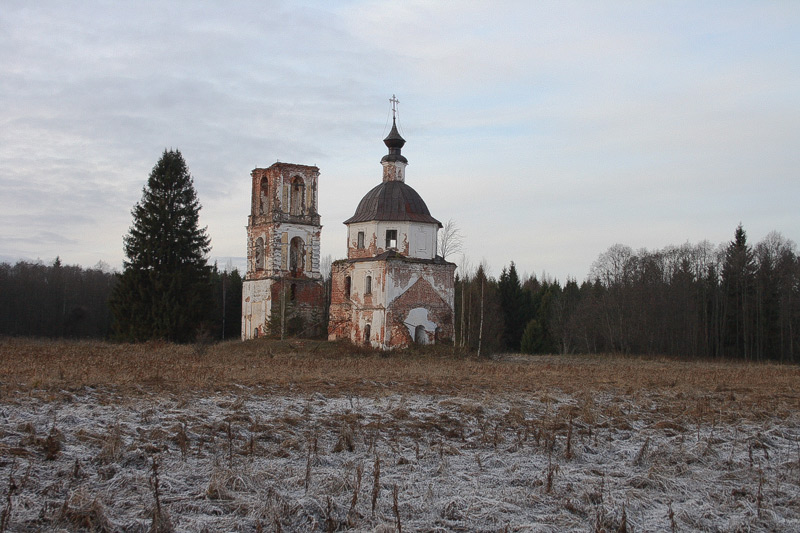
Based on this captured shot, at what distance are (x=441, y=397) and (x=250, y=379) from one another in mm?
4399

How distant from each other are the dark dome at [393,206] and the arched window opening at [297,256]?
4.47 m

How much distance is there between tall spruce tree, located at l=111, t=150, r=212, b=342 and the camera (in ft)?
123

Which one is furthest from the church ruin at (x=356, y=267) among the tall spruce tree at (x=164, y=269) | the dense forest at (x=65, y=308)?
the dense forest at (x=65, y=308)

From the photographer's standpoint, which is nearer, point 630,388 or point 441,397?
point 441,397

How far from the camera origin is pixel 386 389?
15.3 metres

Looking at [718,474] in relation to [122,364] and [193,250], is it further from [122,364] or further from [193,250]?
[193,250]


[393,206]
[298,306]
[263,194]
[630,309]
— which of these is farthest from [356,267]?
[630,309]

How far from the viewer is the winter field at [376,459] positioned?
6594mm

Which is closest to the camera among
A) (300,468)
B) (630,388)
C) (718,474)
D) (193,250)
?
(300,468)

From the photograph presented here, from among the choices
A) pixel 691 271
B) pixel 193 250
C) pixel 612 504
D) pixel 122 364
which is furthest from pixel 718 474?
pixel 691 271

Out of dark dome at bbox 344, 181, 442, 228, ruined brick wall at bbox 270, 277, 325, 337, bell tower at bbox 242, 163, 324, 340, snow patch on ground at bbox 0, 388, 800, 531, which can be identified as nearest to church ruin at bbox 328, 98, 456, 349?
dark dome at bbox 344, 181, 442, 228

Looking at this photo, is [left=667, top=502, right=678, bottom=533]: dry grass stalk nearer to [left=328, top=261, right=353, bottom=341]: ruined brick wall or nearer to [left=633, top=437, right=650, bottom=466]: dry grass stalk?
[left=633, top=437, right=650, bottom=466]: dry grass stalk

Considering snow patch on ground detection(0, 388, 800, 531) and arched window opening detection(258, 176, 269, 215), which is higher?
arched window opening detection(258, 176, 269, 215)

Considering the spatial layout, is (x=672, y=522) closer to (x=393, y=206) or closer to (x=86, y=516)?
(x=86, y=516)
